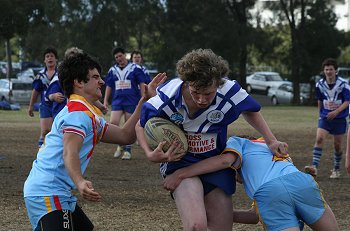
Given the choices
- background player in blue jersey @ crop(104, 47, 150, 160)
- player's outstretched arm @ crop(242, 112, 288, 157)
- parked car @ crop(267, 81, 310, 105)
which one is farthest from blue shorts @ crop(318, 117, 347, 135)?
parked car @ crop(267, 81, 310, 105)

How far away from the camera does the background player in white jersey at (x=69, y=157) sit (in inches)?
195

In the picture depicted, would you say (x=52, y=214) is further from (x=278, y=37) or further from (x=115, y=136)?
(x=278, y=37)

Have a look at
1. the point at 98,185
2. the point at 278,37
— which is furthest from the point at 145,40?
the point at 98,185

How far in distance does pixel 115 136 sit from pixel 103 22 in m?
43.3

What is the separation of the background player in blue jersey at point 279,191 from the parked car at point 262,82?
143ft

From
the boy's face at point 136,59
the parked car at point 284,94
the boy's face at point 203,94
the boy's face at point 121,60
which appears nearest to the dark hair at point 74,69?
the boy's face at point 203,94

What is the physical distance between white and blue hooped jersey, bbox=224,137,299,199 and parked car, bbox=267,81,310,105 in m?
41.5

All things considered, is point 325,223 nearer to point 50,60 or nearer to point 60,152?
point 60,152

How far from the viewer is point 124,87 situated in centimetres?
1504

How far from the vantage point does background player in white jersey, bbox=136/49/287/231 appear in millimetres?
5449

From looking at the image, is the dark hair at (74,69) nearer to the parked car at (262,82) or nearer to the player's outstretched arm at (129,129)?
the player's outstretched arm at (129,129)

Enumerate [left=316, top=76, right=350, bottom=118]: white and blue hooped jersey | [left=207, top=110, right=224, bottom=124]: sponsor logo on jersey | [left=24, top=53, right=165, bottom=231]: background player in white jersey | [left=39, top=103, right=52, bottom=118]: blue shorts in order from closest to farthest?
[left=24, top=53, right=165, bottom=231]: background player in white jersey → [left=207, top=110, right=224, bottom=124]: sponsor logo on jersey → [left=316, top=76, right=350, bottom=118]: white and blue hooped jersey → [left=39, top=103, right=52, bottom=118]: blue shorts

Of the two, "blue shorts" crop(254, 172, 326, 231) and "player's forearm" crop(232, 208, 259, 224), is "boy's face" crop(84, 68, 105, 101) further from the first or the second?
"player's forearm" crop(232, 208, 259, 224)

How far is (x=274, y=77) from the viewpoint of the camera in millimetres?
50844
